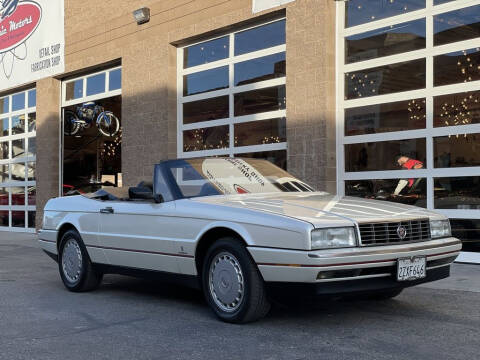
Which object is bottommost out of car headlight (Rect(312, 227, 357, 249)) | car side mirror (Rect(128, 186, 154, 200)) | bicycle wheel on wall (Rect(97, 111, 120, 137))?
car headlight (Rect(312, 227, 357, 249))

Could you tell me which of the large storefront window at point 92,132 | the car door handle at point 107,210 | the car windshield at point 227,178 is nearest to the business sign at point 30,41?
the large storefront window at point 92,132

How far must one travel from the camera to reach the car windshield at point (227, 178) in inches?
227

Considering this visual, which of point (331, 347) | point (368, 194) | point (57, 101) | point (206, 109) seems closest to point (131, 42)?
point (206, 109)

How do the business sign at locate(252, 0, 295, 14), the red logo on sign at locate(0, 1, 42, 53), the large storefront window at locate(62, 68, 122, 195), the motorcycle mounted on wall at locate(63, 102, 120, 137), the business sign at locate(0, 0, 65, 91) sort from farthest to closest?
the red logo on sign at locate(0, 1, 42, 53), the business sign at locate(0, 0, 65, 91), the motorcycle mounted on wall at locate(63, 102, 120, 137), the large storefront window at locate(62, 68, 122, 195), the business sign at locate(252, 0, 295, 14)

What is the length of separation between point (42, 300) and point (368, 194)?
5.30 m

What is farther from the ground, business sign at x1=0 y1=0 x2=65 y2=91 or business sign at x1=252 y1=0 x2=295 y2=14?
business sign at x1=0 y1=0 x2=65 y2=91

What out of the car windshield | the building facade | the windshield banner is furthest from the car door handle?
the building facade

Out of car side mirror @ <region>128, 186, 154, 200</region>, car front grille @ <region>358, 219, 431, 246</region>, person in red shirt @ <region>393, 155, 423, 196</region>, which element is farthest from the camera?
person in red shirt @ <region>393, 155, 423, 196</region>

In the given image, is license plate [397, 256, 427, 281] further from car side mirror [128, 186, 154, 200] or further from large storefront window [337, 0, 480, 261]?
large storefront window [337, 0, 480, 261]

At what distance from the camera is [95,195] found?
6.91m

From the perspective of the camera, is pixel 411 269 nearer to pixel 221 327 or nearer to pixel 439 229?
pixel 439 229

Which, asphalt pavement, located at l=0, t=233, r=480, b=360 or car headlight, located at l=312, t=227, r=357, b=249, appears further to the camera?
car headlight, located at l=312, t=227, r=357, b=249

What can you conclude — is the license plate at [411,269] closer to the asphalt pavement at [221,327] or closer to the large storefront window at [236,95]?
the asphalt pavement at [221,327]

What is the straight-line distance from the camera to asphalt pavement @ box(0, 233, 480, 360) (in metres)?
4.15
